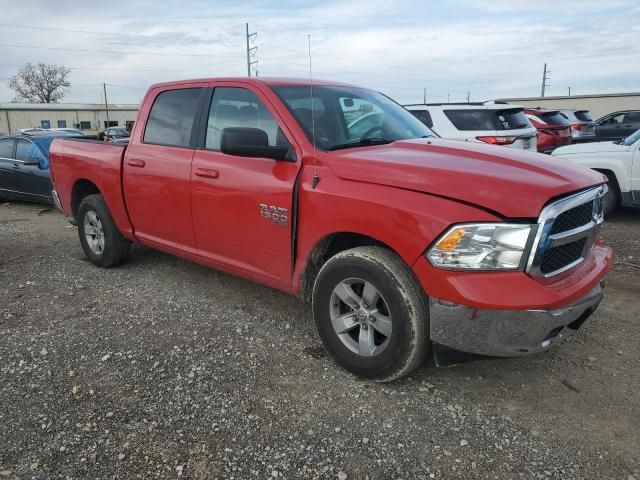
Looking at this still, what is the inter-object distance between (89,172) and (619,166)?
7.07 meters

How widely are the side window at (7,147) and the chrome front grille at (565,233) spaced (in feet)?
34.5

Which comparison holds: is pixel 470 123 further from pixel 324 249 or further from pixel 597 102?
pixel 597 102

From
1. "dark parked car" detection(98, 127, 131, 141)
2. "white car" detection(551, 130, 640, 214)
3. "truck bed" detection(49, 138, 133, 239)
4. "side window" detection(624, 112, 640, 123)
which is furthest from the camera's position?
"side window" detection(624, 112, 640, 123)

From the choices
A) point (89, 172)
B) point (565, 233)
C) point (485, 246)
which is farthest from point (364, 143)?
point (89, 172)

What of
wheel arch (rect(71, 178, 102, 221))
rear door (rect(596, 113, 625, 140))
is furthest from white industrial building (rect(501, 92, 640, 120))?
wheel arch (rect(71, 178, 102, 221))

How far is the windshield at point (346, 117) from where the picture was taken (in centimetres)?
349

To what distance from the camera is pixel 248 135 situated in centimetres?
324

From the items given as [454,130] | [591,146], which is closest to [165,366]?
[454,130]

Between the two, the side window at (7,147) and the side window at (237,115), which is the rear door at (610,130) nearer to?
the side window at (237,115)

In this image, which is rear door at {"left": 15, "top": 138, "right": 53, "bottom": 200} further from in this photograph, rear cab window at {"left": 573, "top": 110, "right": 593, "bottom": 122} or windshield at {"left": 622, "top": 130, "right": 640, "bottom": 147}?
rear cab window at {"left": 573, "top": 110, "right": 593, "bottom": 122}

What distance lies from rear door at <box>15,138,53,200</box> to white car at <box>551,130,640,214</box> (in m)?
9.22

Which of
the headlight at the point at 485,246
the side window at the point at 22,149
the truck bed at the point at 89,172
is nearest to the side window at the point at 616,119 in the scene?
the side window at the point at 22,149

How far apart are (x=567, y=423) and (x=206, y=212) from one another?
2.76 m

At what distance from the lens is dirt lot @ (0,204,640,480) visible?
2.45 m
